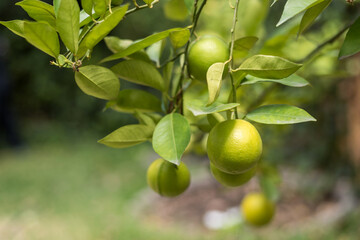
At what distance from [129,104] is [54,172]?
3488 millimetres

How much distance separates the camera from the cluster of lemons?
1.16ft

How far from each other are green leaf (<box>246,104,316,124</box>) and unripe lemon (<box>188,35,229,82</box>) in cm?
7

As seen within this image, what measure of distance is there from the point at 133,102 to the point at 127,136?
0.07 metres

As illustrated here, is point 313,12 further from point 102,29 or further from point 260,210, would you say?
point 260,210

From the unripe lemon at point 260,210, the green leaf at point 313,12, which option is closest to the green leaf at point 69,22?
the green leaf at point 313,12

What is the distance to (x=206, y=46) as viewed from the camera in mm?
399

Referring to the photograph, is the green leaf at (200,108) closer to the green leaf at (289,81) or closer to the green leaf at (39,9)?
the green leaf at (289,81)

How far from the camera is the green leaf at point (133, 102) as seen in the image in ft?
1.48

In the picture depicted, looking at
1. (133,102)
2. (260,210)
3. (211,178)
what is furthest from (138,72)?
(211,178)

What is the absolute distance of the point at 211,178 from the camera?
262cm

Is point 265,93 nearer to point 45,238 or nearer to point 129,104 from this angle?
point 129,104

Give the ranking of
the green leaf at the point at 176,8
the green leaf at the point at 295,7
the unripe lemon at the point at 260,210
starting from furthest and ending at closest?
the unripe lemon at the point at 260,210
the green leaf at the point at 176,8
the green leaf at the point at 295,7

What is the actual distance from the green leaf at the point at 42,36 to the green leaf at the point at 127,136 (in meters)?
0.11

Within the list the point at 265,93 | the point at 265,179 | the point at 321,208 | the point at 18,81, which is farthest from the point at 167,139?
the point at 18,81
